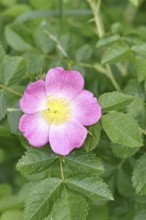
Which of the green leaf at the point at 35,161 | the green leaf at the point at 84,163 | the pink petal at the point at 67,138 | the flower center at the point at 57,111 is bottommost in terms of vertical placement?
the green leaf at the point at 84,163

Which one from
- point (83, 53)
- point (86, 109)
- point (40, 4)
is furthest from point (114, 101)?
point (40, 4)

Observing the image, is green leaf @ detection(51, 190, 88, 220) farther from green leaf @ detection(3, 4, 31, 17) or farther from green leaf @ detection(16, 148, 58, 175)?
green leaf @ detection(3, 4, 31, 17)

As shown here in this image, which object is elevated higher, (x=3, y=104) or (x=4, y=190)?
(x=3, y=104)

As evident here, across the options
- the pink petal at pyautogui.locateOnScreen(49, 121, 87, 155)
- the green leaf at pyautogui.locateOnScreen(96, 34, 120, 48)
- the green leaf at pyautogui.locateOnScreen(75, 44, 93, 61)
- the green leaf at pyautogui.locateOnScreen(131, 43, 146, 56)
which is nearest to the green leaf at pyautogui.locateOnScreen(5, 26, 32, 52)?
the green leaf at pyautogui.locateOnScreen(75, 44, 93, 61)

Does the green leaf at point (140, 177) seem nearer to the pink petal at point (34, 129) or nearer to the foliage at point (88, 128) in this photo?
the foliage at point (88, 128)

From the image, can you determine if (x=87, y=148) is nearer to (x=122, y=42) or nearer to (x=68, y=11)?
(x=122, y=42)

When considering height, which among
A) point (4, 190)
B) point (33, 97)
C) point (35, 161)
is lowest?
point (4, 190)

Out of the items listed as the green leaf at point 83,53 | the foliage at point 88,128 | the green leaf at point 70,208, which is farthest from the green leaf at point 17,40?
the green leaf at point 70,208

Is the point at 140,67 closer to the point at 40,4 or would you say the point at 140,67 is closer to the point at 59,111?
the point at 59,111
